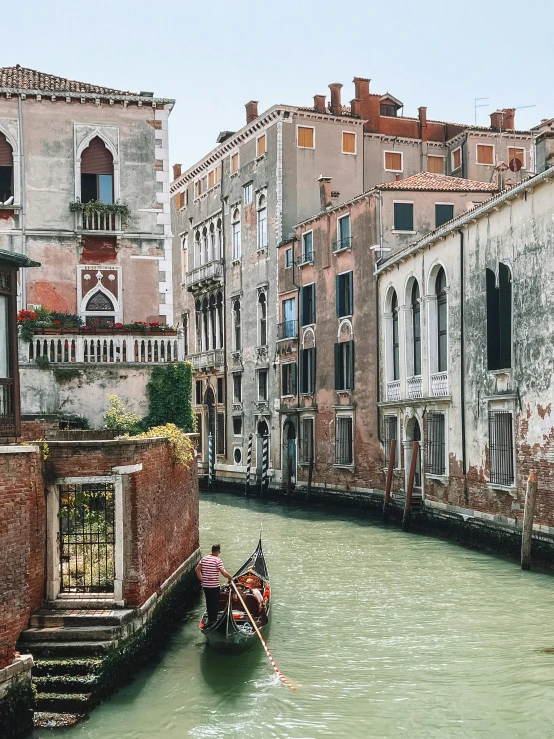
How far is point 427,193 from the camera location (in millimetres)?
21812

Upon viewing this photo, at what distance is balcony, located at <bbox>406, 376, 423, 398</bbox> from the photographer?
1950 cm

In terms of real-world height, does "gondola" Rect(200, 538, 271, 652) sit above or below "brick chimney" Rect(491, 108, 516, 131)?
below

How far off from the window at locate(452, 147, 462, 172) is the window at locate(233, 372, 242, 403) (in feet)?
29.6

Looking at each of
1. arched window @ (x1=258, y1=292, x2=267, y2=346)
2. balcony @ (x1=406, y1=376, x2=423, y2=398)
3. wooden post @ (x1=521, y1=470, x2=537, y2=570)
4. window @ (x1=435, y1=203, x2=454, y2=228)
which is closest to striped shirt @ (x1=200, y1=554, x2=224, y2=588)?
wooden post @ (x1=521, y1=470, x2=537, y2=570)

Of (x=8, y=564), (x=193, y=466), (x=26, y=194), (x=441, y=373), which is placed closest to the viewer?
(x=8, y=564)

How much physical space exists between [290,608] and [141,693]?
12.3ft

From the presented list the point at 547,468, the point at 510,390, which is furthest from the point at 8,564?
the point at 510,390

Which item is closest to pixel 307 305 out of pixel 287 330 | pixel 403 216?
pixel 287 330

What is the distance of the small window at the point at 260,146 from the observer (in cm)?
2825

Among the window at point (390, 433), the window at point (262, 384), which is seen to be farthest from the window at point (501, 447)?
the window at point (262, 384)

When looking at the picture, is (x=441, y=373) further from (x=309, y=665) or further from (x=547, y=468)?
(x=309, y=665)

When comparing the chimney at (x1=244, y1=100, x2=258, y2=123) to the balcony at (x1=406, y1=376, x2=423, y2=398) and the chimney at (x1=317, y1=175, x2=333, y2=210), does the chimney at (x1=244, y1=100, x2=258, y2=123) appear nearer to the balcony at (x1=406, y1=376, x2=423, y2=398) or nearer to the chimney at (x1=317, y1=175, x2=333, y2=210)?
the chimney at (x1=317, y1=175, x2=333, y2=210)

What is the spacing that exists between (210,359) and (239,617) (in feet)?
73.8

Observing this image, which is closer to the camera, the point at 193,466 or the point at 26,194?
the point at 193,466
